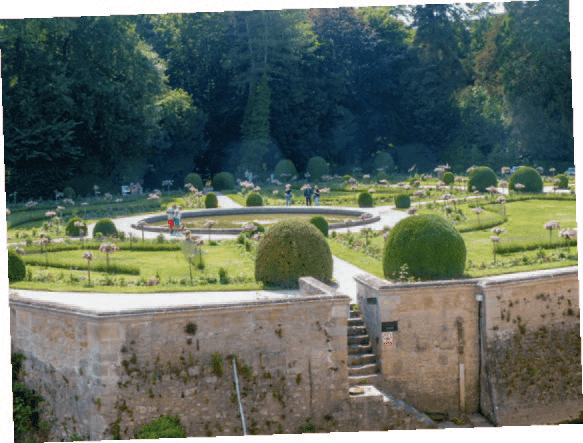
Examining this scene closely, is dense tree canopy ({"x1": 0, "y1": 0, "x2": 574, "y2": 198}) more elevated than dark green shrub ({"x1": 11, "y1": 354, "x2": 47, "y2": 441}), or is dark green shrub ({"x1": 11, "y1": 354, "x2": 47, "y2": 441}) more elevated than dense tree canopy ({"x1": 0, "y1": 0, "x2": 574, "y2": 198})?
dense tree canopy ({"x1": 0, "y1": 0, "x2": 574, "y2": 198})

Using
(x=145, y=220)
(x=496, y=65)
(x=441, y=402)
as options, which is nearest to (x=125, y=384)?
(x=441, y=402)

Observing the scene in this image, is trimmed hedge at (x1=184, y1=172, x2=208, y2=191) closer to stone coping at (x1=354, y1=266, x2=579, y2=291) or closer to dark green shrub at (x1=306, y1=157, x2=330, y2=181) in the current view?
dark green shrub at (x1=306, y1=157, x2=330, y2=181)

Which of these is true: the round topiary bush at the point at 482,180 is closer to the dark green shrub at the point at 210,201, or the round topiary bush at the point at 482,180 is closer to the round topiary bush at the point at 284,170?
the dark green shrub at the point at 210,201

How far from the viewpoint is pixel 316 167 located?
4394 centimetres

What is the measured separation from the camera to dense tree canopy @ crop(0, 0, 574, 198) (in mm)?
21141

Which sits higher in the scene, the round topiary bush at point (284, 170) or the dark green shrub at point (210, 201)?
the round topiary bush at point (284, 170)

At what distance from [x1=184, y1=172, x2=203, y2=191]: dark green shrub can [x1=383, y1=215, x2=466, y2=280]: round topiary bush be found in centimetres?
2220

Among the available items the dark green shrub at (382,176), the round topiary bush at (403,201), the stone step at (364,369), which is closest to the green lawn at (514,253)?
the stone step at (364,369)

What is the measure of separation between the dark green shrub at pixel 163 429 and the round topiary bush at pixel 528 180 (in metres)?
19.0

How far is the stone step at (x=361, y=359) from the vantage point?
45.2 feet

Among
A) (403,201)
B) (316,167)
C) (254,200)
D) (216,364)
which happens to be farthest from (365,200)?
(216,364)

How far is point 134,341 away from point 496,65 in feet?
61.8

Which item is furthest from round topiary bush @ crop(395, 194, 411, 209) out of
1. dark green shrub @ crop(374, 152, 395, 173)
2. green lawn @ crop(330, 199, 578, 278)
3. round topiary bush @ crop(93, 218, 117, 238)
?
dark green shrub @ crop(374, 152, 395, 173)

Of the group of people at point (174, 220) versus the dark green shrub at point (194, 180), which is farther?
the dark green shrub at point (194, 180)
